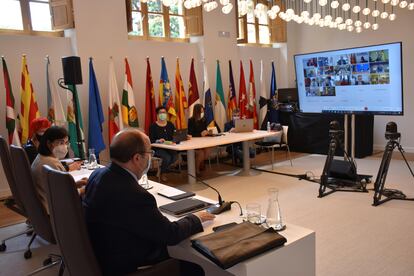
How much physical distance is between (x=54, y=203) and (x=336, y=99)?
4982 mm

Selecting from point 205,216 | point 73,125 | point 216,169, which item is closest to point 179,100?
point 216,169

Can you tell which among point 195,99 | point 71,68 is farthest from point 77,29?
point 195,99

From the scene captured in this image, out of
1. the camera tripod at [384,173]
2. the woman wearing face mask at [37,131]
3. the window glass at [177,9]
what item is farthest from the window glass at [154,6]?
the camera tripod at [384,173]

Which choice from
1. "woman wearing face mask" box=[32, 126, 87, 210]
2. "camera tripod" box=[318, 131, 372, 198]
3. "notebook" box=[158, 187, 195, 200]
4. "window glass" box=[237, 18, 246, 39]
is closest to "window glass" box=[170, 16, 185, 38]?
"window glass" box=[237, 18, 246, 39]

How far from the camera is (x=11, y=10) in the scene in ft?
17.4

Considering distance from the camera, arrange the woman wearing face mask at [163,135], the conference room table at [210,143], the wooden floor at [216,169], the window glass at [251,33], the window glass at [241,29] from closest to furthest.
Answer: the wooden floor at [216,169], the conference room table at [210,143], the woman wearing face mask at [163,135], the window glass at [241,29], the window glass at [251,33]

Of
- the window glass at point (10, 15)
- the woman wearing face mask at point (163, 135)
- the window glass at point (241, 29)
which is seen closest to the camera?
the window glass at point (10, 15)

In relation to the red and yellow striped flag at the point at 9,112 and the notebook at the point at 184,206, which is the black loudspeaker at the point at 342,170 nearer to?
the notebook at the point at 184,206

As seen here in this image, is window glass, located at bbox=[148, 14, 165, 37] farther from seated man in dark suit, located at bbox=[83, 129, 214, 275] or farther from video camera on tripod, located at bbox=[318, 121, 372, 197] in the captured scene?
seated man in dark suit, located at bbox=[83, 129, 214, 275]

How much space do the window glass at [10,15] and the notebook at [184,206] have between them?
14.7 feet

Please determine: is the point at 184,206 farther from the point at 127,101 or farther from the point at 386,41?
the point at 386,41

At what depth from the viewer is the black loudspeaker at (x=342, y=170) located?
485 centimetres

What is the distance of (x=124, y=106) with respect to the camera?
592 centimetres

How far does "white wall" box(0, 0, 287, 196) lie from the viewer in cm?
530
